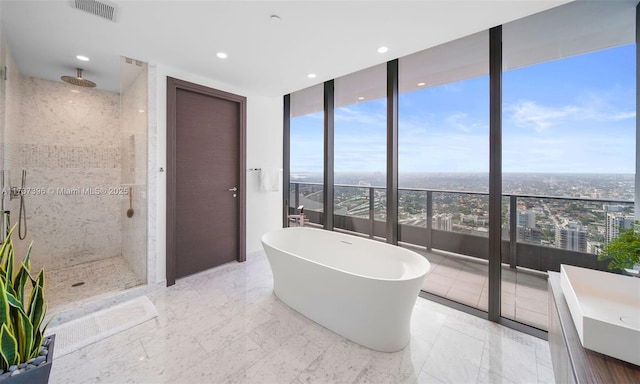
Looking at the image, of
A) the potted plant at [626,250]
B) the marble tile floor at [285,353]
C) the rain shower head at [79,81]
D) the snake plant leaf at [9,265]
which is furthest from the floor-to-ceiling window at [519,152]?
the rain shower head at [79,81]

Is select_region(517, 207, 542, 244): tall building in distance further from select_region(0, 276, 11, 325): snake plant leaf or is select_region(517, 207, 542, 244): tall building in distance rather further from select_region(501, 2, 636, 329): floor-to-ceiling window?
select_region(0, 276, 11, 325): snake plant leaf

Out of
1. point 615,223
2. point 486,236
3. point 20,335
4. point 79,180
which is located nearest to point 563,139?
point 615,223

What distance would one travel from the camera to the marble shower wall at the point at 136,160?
2.76m

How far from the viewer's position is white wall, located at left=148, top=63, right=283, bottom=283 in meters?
2.74

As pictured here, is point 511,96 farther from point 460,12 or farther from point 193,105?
point 193,105

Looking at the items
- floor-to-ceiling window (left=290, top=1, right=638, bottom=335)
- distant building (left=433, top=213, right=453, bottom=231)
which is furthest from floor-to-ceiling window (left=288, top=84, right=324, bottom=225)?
distant building (left=433, top=213, right=453, bottom=231)

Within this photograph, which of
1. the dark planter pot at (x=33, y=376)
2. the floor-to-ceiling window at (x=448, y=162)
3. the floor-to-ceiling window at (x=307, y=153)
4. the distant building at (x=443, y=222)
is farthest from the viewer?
the floor-to-ceiling window at (x=307, y=153)

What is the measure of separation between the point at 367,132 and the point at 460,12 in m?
1.48

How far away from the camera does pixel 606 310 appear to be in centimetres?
120

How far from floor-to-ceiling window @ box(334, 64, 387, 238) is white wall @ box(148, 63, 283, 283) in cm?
111

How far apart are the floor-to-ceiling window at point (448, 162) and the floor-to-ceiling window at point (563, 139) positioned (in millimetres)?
202

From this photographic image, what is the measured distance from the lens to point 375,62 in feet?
8.80

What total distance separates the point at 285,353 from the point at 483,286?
74.6 inches

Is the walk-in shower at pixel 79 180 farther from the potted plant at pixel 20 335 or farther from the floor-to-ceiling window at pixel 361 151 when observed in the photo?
the floor-to-ceiling window at pixel 361 151
